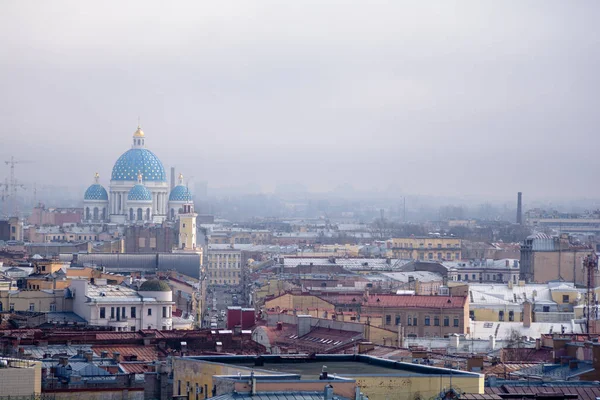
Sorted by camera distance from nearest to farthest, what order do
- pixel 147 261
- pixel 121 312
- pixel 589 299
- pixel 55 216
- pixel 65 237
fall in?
pixel 121 312, pixel 589 299, pixel 147 261, pixel 65 237, pixel 55 216

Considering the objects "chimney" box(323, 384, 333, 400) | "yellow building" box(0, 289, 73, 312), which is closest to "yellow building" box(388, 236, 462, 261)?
"yellow building" box(0, 289, 73, 312)

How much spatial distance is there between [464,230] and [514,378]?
143734mm

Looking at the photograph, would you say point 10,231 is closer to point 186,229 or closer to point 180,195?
point 186,229

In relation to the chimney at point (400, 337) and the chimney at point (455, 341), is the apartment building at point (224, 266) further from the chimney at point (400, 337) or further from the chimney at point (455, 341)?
the chimney at point (455, 341)

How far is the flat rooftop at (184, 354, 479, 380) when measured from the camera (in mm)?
24188

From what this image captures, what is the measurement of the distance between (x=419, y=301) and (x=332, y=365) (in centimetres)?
2939

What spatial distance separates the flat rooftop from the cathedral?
111 metres

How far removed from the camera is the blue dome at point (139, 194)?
14388 cm

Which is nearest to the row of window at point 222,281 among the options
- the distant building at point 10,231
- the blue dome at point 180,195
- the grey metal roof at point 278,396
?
the distant building at point 10,231

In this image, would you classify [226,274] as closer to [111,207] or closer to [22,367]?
[111,207]

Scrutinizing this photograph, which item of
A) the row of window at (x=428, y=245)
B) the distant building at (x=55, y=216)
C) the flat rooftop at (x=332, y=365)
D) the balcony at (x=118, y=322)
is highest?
the distant building at (x=55, y=216)

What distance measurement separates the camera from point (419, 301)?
55.0m

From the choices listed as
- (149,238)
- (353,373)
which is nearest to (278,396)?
(353,373)

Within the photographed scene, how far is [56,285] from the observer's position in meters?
58.2
